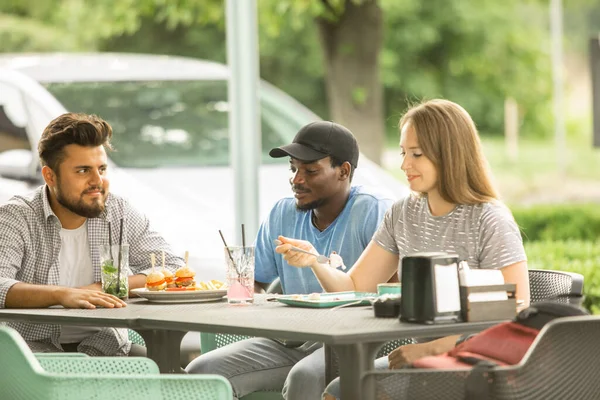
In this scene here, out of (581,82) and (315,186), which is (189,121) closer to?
(315,186)

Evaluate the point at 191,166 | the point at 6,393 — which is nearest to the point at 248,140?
the point at 191,166

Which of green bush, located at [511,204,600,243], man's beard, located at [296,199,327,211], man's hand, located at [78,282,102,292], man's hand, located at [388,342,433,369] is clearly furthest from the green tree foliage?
man's hand, located at [388,342,433,369]

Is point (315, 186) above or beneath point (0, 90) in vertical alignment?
beneath

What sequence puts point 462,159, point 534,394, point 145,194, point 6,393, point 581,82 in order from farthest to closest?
point 581,82, point 145,194, point 462,159, point 6,393, point 534,394

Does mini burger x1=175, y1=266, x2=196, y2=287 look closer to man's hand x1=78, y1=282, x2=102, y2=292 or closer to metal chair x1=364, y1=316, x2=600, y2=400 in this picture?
man's hand x1=78, y1=282, x2=102, y2=292

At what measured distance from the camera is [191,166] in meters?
7.62

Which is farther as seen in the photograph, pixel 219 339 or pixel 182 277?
pixel 219 339

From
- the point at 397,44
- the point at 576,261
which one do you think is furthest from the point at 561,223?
the point at 397,44

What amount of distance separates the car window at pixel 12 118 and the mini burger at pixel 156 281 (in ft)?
11.1

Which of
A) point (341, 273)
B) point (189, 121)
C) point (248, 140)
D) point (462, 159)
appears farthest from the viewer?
point (189, 121)

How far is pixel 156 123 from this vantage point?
7.98 meters

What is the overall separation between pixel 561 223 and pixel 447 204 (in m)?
5.54

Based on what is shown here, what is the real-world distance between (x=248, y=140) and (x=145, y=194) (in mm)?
837

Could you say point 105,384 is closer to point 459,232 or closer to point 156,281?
point 156,281
